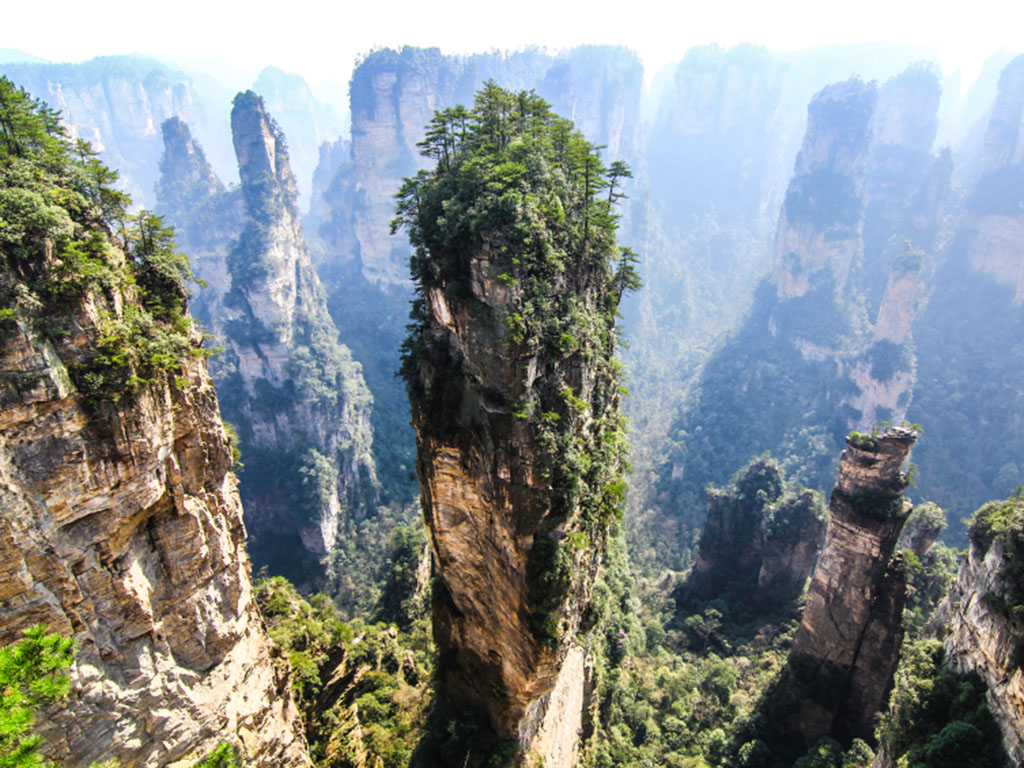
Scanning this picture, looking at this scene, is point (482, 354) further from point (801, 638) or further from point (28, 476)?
point (801, 638)

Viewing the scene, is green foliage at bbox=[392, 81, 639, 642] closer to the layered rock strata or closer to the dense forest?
the dense forest

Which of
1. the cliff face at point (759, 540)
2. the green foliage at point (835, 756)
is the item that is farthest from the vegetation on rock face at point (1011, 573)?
the cliff face at point (759, 540)

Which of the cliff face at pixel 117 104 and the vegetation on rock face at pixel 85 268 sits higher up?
the cliff face at pixel 117 104

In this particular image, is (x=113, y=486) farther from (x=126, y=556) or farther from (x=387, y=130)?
(x=387, y=130)

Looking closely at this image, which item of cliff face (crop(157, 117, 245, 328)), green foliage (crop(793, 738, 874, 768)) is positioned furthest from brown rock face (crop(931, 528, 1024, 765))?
cliff face (crop(157, 117, 245, 328))

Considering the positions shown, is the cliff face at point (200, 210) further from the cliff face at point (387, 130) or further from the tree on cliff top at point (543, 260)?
the tree on cliff top at point (543, 260)
